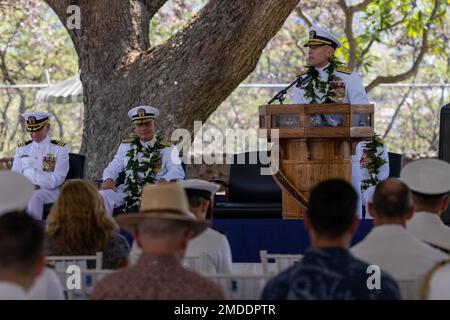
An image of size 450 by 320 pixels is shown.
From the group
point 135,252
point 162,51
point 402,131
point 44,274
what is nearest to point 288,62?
point 402,131

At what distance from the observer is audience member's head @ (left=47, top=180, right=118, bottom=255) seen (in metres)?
4.66

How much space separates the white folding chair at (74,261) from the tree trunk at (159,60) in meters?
5.03

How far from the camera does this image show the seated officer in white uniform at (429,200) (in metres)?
4.48

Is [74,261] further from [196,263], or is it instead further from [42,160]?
[42,160]

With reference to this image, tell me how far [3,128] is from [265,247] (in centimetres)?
1092

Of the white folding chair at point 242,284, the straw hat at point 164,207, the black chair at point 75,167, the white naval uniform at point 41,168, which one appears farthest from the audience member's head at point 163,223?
the black chair at point 75,167

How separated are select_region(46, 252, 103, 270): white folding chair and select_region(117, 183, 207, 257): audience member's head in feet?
1.58

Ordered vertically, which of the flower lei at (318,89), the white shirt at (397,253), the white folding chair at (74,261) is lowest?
the white folding chair at (74,261)

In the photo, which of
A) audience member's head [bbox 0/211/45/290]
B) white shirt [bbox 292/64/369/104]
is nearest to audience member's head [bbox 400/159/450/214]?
audience member's head [bbox 0/211/45/290]

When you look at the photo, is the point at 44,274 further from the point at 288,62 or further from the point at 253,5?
the point at 288,62

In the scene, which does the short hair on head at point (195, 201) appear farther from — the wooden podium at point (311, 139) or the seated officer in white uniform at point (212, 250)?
the wooden podium at point (311, 139)

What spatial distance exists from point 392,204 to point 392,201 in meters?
0.01

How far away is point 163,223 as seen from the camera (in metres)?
3.53

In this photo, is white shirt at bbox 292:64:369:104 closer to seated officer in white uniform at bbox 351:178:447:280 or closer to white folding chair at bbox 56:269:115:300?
seated officer in white uniform at bbox 351:178:447:280
